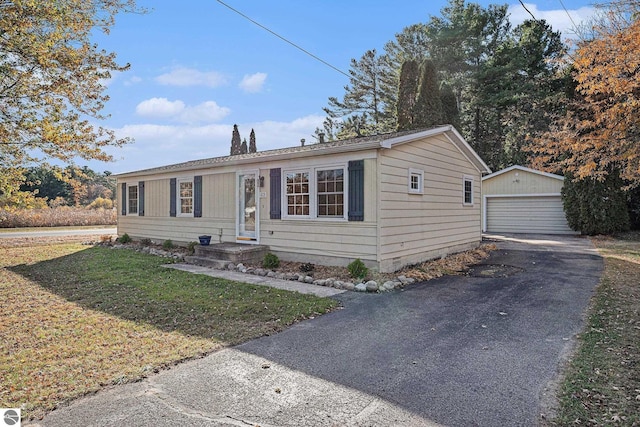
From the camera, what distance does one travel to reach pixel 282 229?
9.46 metres

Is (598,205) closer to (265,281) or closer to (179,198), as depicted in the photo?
(265,281)

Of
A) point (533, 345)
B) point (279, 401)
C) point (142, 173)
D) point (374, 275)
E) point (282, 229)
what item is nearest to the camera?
point (279, 401)

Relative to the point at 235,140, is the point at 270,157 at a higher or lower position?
lower

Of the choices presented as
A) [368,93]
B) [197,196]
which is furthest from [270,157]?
[368,93]

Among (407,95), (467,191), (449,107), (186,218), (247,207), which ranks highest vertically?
(407,95)

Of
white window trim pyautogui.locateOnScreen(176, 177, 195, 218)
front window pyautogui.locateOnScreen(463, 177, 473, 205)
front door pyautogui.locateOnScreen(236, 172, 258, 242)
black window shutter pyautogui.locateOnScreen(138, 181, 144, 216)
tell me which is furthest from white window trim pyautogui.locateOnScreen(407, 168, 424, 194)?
black window shutter pyautogui.locateOnScreen(138, 181, 144, 216)

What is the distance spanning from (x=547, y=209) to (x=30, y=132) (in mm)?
19929

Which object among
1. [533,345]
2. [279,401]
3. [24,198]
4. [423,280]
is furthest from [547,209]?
[24,198]

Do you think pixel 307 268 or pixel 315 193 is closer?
pixel 307 268

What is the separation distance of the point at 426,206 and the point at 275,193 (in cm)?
388

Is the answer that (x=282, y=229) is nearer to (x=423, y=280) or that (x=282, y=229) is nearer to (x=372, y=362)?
(x=423, y=280)

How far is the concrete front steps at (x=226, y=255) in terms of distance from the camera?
9164 mm

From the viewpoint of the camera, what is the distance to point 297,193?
9.16 meters

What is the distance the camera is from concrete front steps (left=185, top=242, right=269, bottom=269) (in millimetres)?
9164
